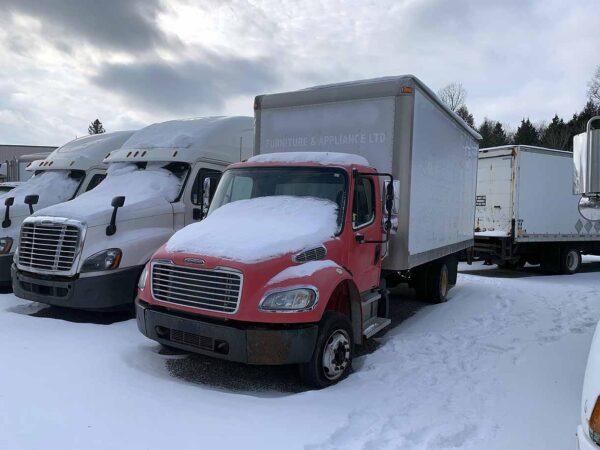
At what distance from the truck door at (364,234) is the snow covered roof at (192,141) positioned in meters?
3.71

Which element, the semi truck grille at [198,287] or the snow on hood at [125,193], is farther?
the snow on hood at [125,193]

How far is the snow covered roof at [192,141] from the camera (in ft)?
27.9

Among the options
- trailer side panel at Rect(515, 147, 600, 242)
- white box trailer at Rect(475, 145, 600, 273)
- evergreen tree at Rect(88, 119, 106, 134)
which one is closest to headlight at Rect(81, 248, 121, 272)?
white box trailer at Rect(475, 145, 600, 273)

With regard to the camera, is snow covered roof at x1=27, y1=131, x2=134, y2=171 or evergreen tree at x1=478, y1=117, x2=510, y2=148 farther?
evergreen tree at x1=478, y1=117, x2=510, y2=148

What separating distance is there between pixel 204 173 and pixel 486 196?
903 cm

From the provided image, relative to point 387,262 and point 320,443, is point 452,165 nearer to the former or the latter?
point 387,262

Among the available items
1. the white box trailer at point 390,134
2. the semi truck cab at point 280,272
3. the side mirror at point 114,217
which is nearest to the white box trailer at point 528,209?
the white box trailer at point 390,134

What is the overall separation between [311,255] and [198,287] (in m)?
1.13

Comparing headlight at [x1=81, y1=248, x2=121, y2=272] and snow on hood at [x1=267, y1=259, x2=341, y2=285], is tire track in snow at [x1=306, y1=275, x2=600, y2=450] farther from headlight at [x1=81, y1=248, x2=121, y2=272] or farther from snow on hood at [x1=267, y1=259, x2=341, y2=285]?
headlight at [x1=81, y1=248, x2=121, y2=272]

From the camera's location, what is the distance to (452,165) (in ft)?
28.8

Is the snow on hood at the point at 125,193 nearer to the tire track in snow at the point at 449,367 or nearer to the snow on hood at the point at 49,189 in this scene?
the snow on hood at the point at 49,189

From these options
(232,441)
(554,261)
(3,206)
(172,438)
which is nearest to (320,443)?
(232,441)

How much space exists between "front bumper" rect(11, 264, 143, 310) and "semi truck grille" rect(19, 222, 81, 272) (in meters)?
0.18

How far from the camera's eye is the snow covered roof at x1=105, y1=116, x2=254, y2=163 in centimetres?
852
